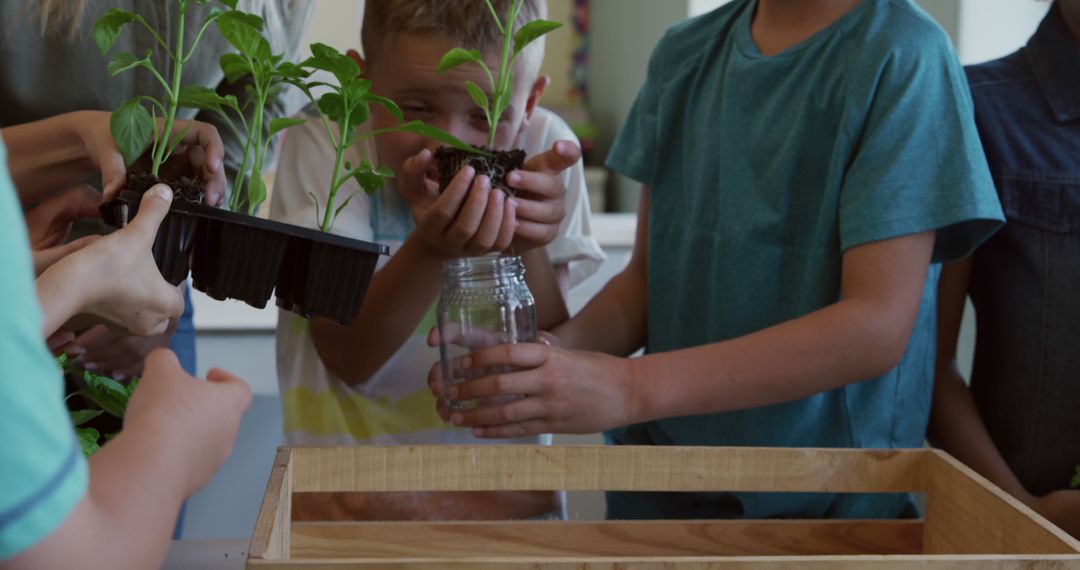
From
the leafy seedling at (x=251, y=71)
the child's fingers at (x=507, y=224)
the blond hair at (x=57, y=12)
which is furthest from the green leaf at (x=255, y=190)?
the blond hair at (x=57, y=12)

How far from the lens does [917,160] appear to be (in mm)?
998

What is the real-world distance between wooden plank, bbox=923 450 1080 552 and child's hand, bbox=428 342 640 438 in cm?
29

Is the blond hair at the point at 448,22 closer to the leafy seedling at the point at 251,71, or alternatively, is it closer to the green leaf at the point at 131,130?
the leafy seedling at the point at 251,71

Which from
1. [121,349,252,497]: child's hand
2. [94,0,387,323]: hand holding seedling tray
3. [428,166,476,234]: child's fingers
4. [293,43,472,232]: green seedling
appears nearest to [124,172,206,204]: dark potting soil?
[94,0,387,323]: hand holding seedling tray

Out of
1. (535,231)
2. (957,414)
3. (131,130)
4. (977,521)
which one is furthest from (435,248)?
(957,414)

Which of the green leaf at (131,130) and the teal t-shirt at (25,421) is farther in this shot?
the green leaf at (131,130)

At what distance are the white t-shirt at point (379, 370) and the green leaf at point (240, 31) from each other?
38 centimetres

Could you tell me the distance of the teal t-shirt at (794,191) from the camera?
1003 millimetres

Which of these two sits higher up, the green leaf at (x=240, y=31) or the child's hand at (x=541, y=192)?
the green leaf at (x=240, y=31)

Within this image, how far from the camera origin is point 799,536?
2.70 ft

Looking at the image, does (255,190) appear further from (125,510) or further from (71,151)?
(125,510)

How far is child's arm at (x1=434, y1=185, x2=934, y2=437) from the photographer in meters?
0.95

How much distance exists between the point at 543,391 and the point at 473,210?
0.59ft

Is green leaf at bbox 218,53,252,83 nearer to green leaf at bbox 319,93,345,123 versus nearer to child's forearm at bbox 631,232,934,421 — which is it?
green leaf at bbox 319,93,345,123
